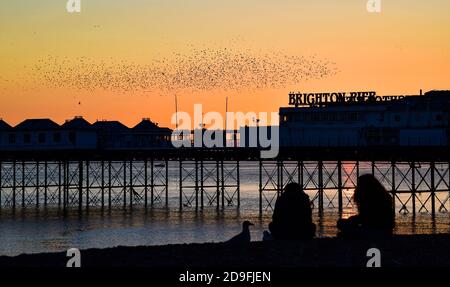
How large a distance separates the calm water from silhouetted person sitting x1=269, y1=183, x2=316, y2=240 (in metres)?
16.7

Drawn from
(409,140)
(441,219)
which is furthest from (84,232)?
(409,140)

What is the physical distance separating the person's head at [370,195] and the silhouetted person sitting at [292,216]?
4.10 feet

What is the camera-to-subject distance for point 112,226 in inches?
1698

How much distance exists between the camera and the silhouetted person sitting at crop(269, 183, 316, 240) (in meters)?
16.1

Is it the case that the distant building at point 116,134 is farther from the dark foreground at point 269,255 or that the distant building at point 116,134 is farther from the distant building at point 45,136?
the dark foreground at point 269,255

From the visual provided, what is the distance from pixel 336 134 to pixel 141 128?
61205 mm

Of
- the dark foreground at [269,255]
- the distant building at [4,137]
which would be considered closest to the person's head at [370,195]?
the dark foreground at [269,255]

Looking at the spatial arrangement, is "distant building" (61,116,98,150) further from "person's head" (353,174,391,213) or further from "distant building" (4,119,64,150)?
"person's head" (353,174,391,213)

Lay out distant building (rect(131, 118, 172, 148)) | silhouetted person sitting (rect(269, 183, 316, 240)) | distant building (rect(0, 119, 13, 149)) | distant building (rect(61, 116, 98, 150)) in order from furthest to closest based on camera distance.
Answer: distant building (rect(131, 118, 172, 148)) → distant building (rect(0, 119, 13, 149)) → distant building (rect(61, 116, 98, 150)) → silhouetted person sitting (rect(269, 183, 316, 240))

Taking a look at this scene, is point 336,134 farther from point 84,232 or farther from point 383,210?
point 383,210

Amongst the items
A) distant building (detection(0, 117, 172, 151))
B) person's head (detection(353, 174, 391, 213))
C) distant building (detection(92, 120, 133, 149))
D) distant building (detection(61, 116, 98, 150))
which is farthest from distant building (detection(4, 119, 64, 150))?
person's head (detection(353, 174, 391, 213))

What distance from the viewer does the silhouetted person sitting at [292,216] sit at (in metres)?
16.1

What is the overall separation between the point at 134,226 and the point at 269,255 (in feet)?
94.6

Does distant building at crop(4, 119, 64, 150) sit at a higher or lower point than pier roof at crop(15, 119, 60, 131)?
lower
